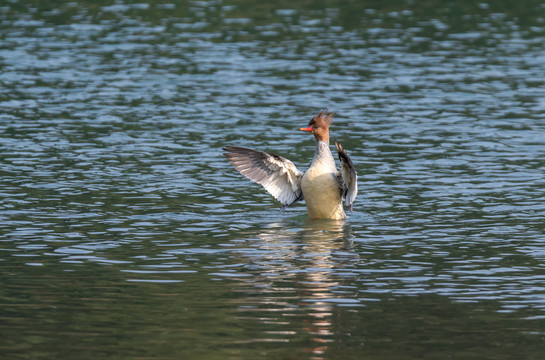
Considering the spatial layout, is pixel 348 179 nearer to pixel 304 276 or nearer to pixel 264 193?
pixel 264 193

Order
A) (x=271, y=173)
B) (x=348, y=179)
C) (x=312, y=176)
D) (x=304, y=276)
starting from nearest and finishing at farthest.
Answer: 1. (x=304, y=276)
2. (x=348, y=179)
3. (x=312, y=176)
4. (x=271, y=173)

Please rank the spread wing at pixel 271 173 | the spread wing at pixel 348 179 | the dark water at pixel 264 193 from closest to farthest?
the dark water at pixel 264 193, the spread wing at pixel 348 179, the spread wing at pixel 271 173

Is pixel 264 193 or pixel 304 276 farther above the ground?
pixel 304 276

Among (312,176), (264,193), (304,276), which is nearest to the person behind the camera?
(304,276)

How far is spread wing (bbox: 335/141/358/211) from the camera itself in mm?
16328

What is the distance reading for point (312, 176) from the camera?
57.6 feet

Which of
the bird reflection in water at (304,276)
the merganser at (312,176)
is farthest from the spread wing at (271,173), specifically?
the bird reflection in water at (304,276)

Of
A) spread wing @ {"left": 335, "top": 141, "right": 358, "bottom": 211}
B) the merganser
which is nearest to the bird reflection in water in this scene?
the merganser

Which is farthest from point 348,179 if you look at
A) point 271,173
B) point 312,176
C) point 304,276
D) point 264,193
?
point 304,276

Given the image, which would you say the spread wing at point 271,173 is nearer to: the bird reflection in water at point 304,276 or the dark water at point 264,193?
the dark water at point 264,193

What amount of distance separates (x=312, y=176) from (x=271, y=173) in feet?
3.03

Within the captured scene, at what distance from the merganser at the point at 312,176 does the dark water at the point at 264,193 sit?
357mm

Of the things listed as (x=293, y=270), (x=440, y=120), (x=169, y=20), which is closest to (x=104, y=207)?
(x=293, y=270)

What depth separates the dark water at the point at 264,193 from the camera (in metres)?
11.5
